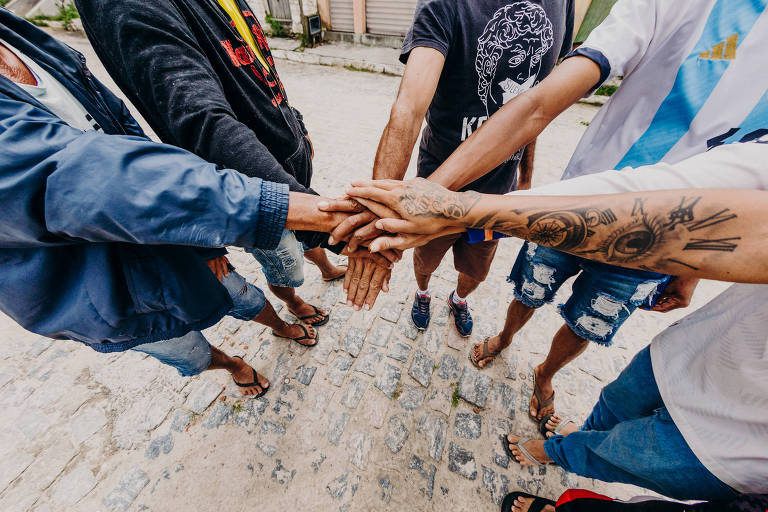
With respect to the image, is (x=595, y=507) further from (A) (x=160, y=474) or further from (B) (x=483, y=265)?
(A) (x=160, y=474)

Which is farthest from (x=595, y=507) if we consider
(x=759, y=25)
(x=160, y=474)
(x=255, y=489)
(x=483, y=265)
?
(x=160, y=474)

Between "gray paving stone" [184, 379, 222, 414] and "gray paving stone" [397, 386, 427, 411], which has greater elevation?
"gray paving stone" [397, 386, 427, 411]

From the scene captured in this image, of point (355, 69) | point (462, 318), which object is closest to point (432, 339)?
point (462, 318)

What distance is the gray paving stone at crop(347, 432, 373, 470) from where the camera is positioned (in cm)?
199

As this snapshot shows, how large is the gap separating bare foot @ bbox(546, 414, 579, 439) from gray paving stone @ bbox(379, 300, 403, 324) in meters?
1.38

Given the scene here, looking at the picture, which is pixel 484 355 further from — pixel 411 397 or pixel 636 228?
pixel 636 228

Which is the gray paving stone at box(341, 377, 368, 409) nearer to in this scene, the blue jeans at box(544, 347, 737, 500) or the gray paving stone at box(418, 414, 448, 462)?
the gray paving stone at box(418, 414, 448, 462)

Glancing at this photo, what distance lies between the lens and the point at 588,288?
173 cm

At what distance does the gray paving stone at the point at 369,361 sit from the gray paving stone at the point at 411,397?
274 mm

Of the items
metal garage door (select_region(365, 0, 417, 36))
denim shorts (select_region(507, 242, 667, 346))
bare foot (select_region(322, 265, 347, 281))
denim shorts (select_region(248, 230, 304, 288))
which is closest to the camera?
denim shorts (select_region(507, 242, 667, 346))

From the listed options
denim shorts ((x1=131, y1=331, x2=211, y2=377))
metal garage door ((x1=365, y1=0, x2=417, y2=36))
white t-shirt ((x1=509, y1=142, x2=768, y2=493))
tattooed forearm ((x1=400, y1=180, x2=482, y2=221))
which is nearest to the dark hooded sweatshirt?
tattooed forearm ((x1=400, y1=180, x2=482, y2=221))

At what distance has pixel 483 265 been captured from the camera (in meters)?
2.38

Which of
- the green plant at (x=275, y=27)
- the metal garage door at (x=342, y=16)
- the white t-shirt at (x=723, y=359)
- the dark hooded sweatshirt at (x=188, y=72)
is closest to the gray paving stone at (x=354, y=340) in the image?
the dark hooded sweatshirt at (x=188, y=72)

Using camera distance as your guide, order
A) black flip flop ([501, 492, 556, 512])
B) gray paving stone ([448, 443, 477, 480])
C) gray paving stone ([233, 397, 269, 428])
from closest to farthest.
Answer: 1. black flip flop ([501, 492, 556, 512])
2. gray paving stone ([448, 443, 477, 480])
3. gray paving stone ([233, 397, 269, 428])
